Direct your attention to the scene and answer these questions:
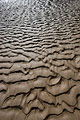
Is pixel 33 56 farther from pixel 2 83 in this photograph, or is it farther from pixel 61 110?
pixel 61 110

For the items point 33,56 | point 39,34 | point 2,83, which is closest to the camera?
point 2,83

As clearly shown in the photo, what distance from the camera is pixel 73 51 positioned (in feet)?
A: 7.33

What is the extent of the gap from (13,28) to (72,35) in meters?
2.00

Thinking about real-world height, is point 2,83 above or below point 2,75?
below

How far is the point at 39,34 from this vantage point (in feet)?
10.1

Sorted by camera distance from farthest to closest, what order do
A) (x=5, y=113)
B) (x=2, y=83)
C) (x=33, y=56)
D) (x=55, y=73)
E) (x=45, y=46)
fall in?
(x=45, y=46) → (x=33, y=56) → (x=55, y=73) → (x=2, y=83) → (x=5, y=113)

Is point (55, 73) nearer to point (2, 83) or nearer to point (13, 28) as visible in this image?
point (2, 83)

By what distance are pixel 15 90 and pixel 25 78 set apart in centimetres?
25

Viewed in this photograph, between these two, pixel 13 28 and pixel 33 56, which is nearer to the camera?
pixel 33 56

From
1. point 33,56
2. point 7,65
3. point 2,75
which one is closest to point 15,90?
point 2,75

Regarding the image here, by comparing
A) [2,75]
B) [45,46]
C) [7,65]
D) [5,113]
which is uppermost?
[45,46]

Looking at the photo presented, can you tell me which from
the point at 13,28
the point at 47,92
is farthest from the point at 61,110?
the point at 13,28

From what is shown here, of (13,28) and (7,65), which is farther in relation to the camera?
(13,28)

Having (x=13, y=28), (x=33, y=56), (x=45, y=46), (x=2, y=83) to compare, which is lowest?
(x=2, y=83)
